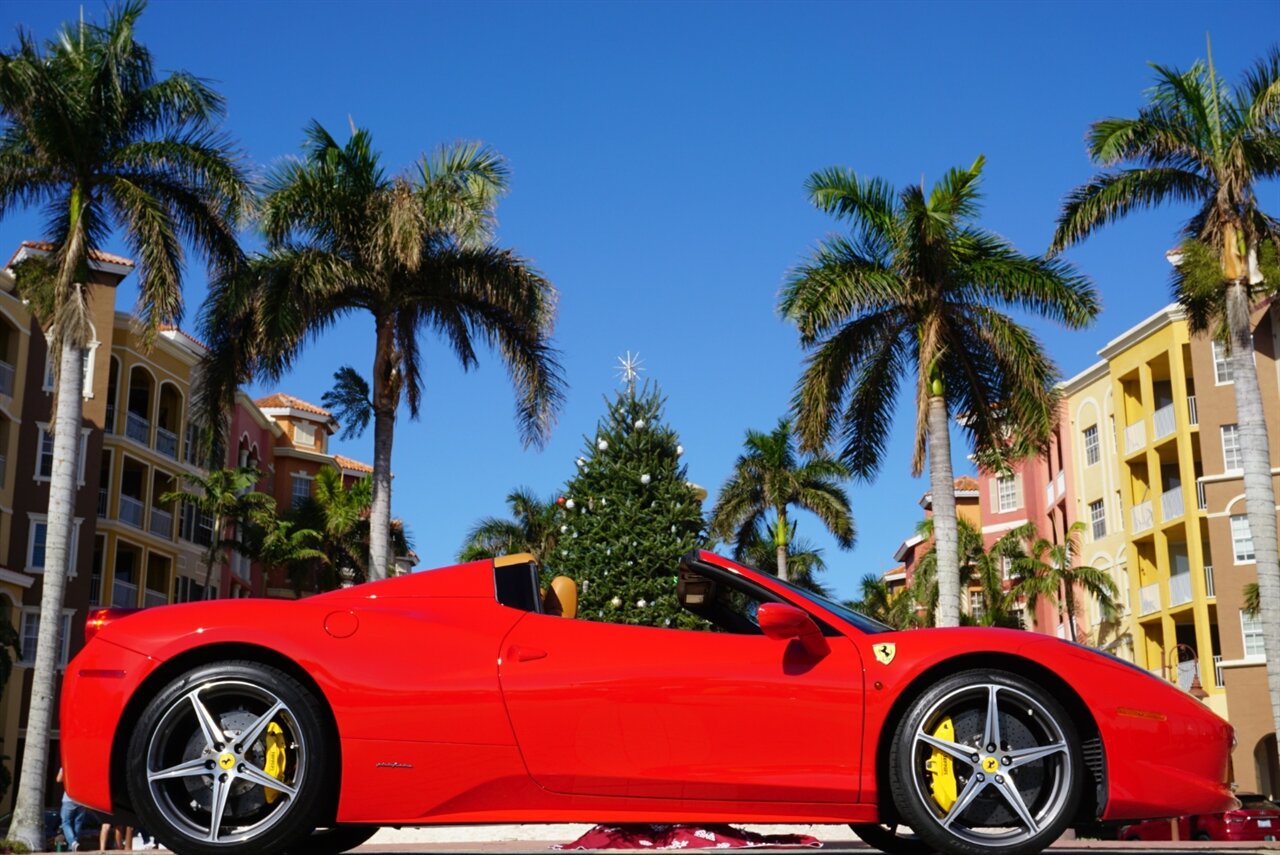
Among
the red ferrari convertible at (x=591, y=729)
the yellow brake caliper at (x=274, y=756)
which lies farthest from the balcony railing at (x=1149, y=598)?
the yellow brake caliper at (x=274, y=756)

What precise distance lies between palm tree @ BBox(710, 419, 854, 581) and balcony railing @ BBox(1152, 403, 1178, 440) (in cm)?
1081

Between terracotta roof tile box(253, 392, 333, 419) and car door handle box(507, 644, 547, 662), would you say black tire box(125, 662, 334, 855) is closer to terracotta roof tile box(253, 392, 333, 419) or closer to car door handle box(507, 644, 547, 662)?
car door handle box(507, 644, 547, 662)

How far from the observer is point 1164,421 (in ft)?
150

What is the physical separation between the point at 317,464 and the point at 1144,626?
38122 mm

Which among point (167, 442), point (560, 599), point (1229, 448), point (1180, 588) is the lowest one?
point (560, 599)

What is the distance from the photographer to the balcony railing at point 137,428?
44.7 meters

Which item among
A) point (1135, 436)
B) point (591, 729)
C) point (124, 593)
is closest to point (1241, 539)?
point (1135, 436)

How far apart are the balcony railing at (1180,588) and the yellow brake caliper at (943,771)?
41514 millimetres

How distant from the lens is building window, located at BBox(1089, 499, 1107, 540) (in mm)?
50688

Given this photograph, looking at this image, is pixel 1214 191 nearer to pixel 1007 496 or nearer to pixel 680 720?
pixel 680 720

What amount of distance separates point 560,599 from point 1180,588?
42561mm

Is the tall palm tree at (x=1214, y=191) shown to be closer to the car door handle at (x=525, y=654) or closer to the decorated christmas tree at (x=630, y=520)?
the decorated christmas tree at (x=630, y=520)

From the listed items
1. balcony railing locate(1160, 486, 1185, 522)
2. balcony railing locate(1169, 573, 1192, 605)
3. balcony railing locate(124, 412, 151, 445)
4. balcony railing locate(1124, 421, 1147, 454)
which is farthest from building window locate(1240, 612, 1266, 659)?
balcony railing locate(124, 412, 151, 445)

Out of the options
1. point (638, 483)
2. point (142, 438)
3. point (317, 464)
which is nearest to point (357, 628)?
point (638, 483)
